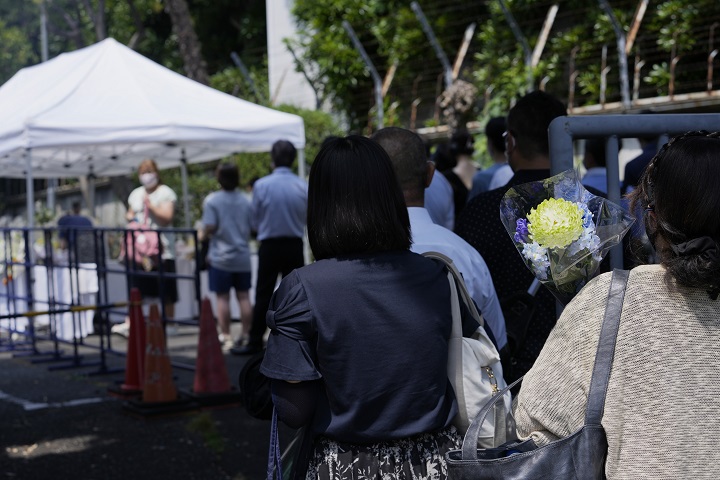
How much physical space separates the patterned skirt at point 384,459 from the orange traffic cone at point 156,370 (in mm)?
4852

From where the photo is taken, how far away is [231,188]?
10.4 meters

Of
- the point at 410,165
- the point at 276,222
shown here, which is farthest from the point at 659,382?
the point at 276,222

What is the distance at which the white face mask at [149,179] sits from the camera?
36.0 feet

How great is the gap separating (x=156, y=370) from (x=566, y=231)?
5.54m

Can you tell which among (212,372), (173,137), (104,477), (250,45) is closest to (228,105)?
(173,137)

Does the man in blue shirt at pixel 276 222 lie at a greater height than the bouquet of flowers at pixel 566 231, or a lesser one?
lesser

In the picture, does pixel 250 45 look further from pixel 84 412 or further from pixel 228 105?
pixel 84 412

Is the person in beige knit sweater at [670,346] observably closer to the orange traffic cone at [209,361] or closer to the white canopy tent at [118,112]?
the orange traffic cone at [209,361]

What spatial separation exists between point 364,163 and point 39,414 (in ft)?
19.0

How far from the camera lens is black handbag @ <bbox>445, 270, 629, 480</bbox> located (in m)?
2.19

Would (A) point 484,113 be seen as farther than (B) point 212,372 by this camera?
Yes

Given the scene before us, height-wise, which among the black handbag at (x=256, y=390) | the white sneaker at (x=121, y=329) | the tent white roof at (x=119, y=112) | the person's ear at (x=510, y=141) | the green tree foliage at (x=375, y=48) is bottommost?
the white sneaker at (x=121, y=329)

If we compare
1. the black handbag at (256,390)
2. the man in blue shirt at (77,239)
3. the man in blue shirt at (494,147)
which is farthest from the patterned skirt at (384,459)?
the man in blue shirt at (77,239)

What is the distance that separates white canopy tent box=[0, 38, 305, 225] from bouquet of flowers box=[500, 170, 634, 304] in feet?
26.1
